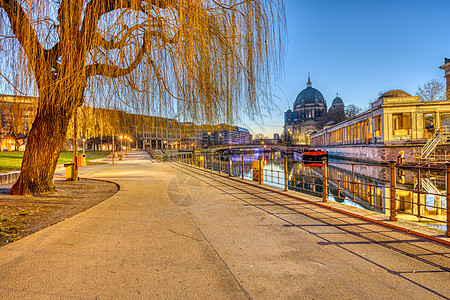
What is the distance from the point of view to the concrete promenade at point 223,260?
96.8 inches

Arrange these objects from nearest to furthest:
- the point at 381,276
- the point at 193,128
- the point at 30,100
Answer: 1. the point at 381,276
2. the point at 193,128
3. the point at 30,100

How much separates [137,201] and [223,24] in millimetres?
5652

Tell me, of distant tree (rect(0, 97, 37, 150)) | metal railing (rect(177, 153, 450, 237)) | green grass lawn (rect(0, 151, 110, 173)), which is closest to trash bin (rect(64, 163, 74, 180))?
green grass lawn (rect(0, 151, 110, 173))

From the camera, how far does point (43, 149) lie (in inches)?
275

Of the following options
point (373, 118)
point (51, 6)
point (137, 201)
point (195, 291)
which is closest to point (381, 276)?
point (195, 291)

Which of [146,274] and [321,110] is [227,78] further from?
[321,110]

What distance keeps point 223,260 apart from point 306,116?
14176cm

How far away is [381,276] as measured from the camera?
274 centimetres

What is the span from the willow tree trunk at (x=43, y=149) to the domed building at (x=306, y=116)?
397 ft

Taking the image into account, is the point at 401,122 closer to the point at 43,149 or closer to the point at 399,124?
the point at 399,124

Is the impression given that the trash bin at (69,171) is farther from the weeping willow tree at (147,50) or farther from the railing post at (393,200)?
the railing post at (393,200)

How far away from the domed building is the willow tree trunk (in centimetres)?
12111

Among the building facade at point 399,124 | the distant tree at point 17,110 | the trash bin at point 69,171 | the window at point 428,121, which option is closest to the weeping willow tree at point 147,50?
the distant tree at point 17,110

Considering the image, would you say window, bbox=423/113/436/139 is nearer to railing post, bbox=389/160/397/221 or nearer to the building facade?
the building facade
